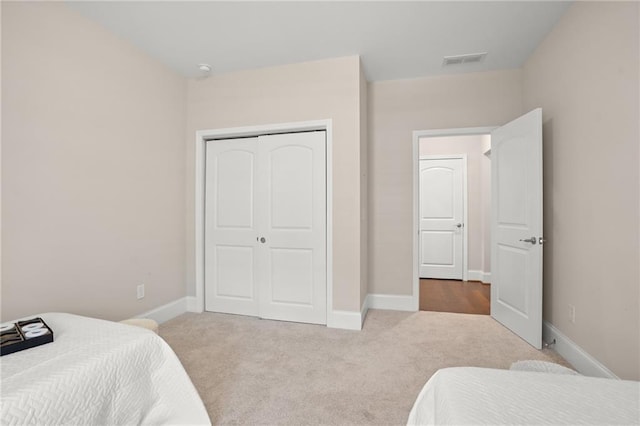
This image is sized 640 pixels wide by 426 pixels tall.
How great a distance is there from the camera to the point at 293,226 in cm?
302

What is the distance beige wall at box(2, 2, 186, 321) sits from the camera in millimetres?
1863

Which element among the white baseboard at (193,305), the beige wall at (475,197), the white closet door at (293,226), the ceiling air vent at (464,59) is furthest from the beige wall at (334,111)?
the beige wall at (475,197)

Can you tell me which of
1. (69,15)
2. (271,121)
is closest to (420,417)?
(271,121)

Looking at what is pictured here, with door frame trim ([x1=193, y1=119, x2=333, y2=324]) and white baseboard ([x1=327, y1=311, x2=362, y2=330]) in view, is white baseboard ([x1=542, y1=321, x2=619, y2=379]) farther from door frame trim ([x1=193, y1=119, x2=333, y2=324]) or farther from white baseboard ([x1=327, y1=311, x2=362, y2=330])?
door frame trim ([x1=193, y1=119, x2=333, y2=324])

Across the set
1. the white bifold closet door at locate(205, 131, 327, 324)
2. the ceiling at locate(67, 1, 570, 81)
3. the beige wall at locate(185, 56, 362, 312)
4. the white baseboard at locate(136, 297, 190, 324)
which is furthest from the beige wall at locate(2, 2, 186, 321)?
the beige wall at locate(185, 56, 362, 312)

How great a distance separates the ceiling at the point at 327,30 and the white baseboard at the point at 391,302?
2.58 m

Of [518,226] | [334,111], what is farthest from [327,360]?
[334,111]

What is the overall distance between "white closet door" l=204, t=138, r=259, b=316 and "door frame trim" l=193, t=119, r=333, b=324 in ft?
0.21

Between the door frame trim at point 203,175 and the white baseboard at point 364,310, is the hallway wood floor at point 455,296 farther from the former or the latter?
the door frame trim at point 203,175

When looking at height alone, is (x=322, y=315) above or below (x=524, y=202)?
below

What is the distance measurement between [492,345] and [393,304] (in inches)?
43.5

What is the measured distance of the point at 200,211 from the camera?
3.30 m

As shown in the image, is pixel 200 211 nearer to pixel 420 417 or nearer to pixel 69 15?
pixel 69 15

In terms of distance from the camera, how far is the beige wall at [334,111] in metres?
2.83
